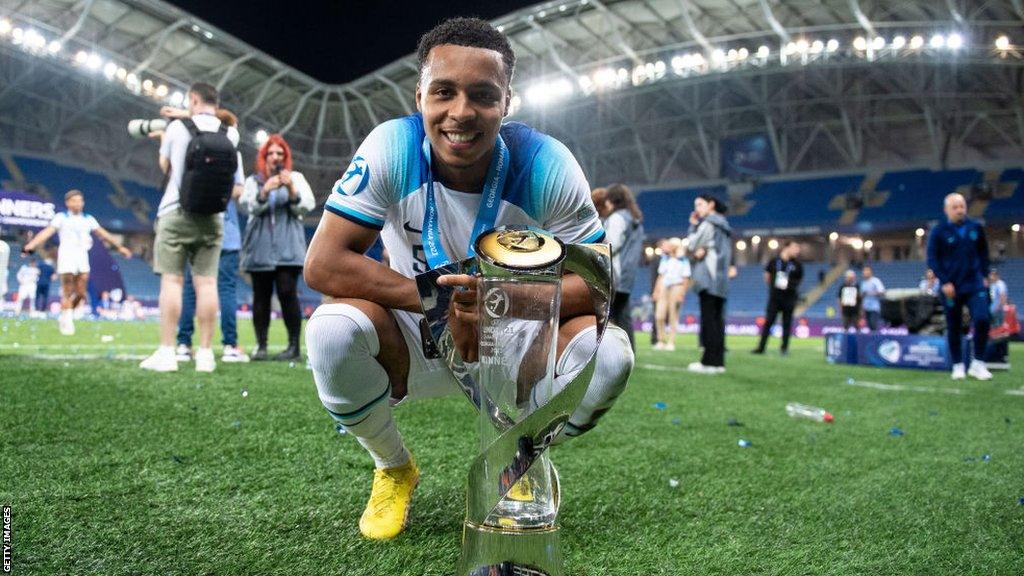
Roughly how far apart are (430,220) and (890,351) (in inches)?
352

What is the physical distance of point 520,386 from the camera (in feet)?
4.66

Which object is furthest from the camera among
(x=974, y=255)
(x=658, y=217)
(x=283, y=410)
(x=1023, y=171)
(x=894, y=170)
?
(x=658, y=217)

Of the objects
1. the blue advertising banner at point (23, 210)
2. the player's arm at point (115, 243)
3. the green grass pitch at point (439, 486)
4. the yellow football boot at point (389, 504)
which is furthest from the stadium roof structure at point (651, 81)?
the yellow football boot at point (389, 504)

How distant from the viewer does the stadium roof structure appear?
21531 millimetres

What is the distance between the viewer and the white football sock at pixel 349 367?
1.72 meters

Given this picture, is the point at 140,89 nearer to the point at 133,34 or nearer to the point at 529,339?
the point at 133,34

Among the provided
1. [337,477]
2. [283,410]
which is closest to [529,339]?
[337,477]

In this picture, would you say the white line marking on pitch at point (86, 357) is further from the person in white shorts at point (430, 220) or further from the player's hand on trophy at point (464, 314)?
the player's hand on trophy at point (464, 314)

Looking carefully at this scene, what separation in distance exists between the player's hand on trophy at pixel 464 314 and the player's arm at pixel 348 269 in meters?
0.20

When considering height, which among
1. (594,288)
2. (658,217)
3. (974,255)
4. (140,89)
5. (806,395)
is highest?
(140,89)

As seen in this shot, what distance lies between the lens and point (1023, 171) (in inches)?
1034

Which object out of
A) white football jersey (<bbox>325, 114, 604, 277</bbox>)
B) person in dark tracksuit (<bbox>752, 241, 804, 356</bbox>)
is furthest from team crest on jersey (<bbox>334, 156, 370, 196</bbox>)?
person in dark tracksuit (<bbox>752, 241, 804, 356</bbox>)

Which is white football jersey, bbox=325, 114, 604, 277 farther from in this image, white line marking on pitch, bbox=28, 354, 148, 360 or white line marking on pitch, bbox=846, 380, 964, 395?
white line marking on pitch, bbox=846, 380, 964, 395

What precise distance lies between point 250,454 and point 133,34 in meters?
25.8
